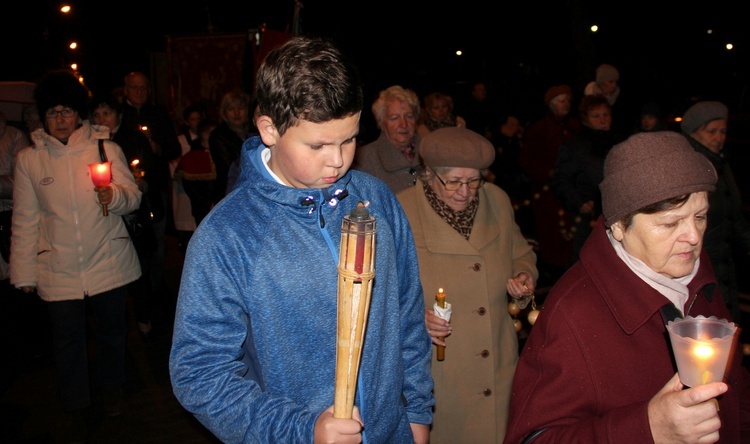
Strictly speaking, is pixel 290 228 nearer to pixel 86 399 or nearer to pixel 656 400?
pixel 656 400

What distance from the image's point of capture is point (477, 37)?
2428 centimetres

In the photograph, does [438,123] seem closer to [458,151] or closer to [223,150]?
[223,150]

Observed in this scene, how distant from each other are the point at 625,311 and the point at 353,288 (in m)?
0.98

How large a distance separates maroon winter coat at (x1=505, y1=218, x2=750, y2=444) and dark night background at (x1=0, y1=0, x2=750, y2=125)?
18081mm

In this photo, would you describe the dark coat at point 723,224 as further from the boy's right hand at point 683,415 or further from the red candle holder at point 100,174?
the red candle holder at point 100,174

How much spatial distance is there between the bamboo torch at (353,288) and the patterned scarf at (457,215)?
1993 millimetres

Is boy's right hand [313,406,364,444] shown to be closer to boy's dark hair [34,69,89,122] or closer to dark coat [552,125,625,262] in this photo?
boy's dark hair [34,69,89,122]

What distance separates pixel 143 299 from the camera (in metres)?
6.60

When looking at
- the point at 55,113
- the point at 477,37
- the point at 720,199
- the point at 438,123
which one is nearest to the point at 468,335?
the point at 720,199

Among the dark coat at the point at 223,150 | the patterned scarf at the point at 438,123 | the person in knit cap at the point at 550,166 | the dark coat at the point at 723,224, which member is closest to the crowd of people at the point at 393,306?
the dark coat at the point at 723,224

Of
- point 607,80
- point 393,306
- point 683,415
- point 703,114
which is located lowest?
point 683,415

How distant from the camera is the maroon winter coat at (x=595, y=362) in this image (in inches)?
83.4

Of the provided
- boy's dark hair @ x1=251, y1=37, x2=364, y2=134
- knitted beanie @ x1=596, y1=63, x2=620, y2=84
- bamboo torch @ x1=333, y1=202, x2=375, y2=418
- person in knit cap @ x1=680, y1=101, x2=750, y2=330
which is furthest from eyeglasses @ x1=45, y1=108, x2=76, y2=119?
knitted beanie @ x1=596, y1=63, x2=620, y2=84

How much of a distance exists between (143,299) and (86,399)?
5.03 ft
